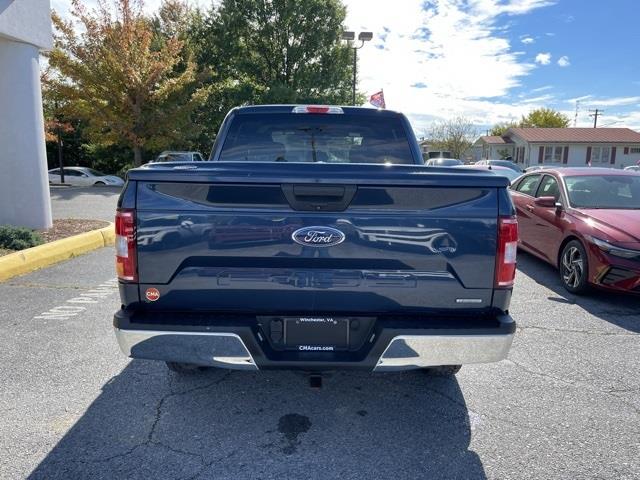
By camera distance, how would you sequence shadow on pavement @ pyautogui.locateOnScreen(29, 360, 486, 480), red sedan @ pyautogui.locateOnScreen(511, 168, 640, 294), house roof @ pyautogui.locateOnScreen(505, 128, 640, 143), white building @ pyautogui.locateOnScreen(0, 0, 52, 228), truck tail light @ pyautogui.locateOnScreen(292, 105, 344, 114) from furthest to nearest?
house roof @ pyautogui.locateOnScreen(505, 128, 640, 143)
white building @ pyautogui.locateOnScreen(0, 0, 52, 228)
red sedan @ pyautogui.locateOnScreen(511, 168, 640, 294)
truck tail light @ pyautogui.locateOnScreen(292, 105, 344, 114)
shadow on pavement @ pyautogui.locateOnScreen(29, 360, 486, 480)

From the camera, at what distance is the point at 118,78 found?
64.3ft

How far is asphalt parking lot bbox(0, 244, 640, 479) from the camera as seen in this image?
246cm

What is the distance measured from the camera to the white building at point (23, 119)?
7.55m

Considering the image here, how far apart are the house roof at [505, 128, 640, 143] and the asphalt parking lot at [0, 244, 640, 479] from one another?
47.6m

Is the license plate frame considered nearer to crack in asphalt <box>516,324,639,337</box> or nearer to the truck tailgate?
the truck tailgate

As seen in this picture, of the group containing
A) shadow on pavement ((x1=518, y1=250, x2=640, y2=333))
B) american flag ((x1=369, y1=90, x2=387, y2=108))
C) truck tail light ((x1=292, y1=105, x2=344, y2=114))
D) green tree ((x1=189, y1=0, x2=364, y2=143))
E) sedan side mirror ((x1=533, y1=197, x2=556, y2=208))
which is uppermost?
green tree ((x1=189, y1=0, x2=364, y2=143))

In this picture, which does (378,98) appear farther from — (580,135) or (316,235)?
(580,135)

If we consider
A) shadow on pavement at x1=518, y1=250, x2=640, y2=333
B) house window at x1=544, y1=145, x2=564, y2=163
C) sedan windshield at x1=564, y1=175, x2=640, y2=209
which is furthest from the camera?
house window at x1=544, y1=145, x2=564, y2=163

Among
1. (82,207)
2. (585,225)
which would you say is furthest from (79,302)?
(82,207)

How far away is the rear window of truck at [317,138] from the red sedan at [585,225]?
305 centimetres

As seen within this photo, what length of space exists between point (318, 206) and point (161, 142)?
877 inches

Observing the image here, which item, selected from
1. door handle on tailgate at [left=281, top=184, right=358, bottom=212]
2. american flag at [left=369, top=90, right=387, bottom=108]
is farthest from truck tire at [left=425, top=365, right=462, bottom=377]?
american flag at [left=369, top=90, right=387, bottom=108]

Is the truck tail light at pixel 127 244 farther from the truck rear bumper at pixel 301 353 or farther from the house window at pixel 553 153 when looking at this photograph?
the house window at pixel 553 153

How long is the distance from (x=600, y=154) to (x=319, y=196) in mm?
53170
